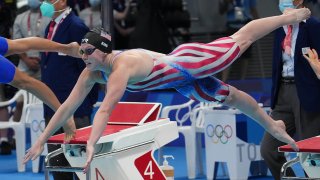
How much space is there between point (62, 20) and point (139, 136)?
175 cm

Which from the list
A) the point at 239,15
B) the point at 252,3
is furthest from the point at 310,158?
the point at 239,15

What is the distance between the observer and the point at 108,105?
21.9 feet

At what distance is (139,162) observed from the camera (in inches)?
301

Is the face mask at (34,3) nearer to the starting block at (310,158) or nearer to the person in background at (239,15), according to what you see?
the person in background at (239,15)

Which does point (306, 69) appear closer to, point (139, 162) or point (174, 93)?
point (139, 162)

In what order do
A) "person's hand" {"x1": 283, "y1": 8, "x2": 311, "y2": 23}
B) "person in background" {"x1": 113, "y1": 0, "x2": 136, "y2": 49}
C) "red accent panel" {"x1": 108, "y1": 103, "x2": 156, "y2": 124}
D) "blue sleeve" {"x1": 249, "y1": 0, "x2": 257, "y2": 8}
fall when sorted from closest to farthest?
"person's hand" {"x1": 283, "y1": 8, "x2": 311, "y2": 23} < "red accent panel" {"x1": 108, "y1": 103, "x2": 156, "y2": 124} < "blue sleeve" {"x1": 249, "y1": 0, "x2": 257, "y2": 8} < "person in background" {"x1": 113, "y1": 0, "x2": 136, "y2": 49}

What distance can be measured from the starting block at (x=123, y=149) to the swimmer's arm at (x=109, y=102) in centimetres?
56

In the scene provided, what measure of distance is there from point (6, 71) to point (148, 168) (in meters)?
1.40

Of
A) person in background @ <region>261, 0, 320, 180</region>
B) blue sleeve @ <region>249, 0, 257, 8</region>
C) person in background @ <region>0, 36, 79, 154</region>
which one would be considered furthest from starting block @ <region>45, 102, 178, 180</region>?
blue sleeve @ <region>249, 0, 257, 8</region>

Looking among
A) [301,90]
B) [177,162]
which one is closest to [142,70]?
[301,90]

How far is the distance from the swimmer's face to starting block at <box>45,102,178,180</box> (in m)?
0.59

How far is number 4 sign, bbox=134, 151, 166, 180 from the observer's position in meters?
7.65

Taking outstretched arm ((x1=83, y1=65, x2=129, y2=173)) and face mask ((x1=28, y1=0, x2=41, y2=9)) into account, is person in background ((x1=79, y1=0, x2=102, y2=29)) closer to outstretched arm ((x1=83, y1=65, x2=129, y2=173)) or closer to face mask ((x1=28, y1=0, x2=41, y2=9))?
face mask ((x1=28, y1=0, x2=41, y2=9))

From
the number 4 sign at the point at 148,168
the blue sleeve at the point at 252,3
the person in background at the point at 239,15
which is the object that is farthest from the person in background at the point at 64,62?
the blue sleeve at the point at 252,3
